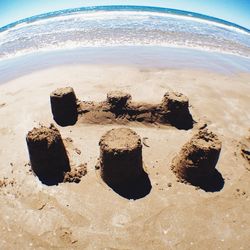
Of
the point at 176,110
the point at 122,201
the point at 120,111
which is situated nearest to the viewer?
the point at 122,201

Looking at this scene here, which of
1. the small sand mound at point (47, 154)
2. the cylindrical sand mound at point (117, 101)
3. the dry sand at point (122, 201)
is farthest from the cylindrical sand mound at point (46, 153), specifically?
the cylindrical sand mound at point (117, 101)

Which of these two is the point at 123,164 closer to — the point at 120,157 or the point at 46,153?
the point at 120,157

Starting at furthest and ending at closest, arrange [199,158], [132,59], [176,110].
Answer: [132,59], [176,110], [199,158]

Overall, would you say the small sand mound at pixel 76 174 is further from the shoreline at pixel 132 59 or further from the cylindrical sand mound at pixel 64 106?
the shoreline at pixel 132 59

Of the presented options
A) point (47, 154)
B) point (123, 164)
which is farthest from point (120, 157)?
point (47, 154)

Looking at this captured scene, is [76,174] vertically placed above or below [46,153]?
below

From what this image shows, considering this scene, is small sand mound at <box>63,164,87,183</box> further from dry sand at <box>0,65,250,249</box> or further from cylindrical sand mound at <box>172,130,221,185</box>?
cylindrical sand mound at <box>172,130,221,185</box>
